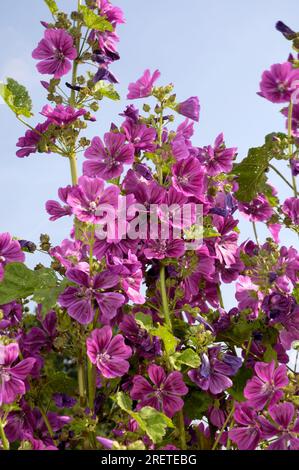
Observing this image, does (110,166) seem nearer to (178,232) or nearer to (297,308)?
(178,232)

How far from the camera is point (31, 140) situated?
2744 mm

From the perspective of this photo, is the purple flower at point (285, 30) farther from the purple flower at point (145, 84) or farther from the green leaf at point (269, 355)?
the green leaf at point (269, 355)

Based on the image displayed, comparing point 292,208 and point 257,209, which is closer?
point 292,208

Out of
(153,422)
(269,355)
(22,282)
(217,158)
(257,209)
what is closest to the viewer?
(153,422)

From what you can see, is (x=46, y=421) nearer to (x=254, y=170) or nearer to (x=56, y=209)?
(x=56, y=209)

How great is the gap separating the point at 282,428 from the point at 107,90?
1.37 meters

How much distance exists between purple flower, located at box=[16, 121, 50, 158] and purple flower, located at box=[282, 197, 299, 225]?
85cm

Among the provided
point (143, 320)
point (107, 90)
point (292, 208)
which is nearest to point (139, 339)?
point (143, 320)

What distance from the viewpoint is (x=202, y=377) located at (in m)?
2.34

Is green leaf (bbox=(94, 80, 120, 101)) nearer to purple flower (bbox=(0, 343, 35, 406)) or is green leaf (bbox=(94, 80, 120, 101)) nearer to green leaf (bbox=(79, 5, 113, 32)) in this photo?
green leaf (bbox=(79, 5, 113, 32))

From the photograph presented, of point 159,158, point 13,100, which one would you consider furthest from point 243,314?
point 13,100

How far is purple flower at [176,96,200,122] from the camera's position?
2711 mm
